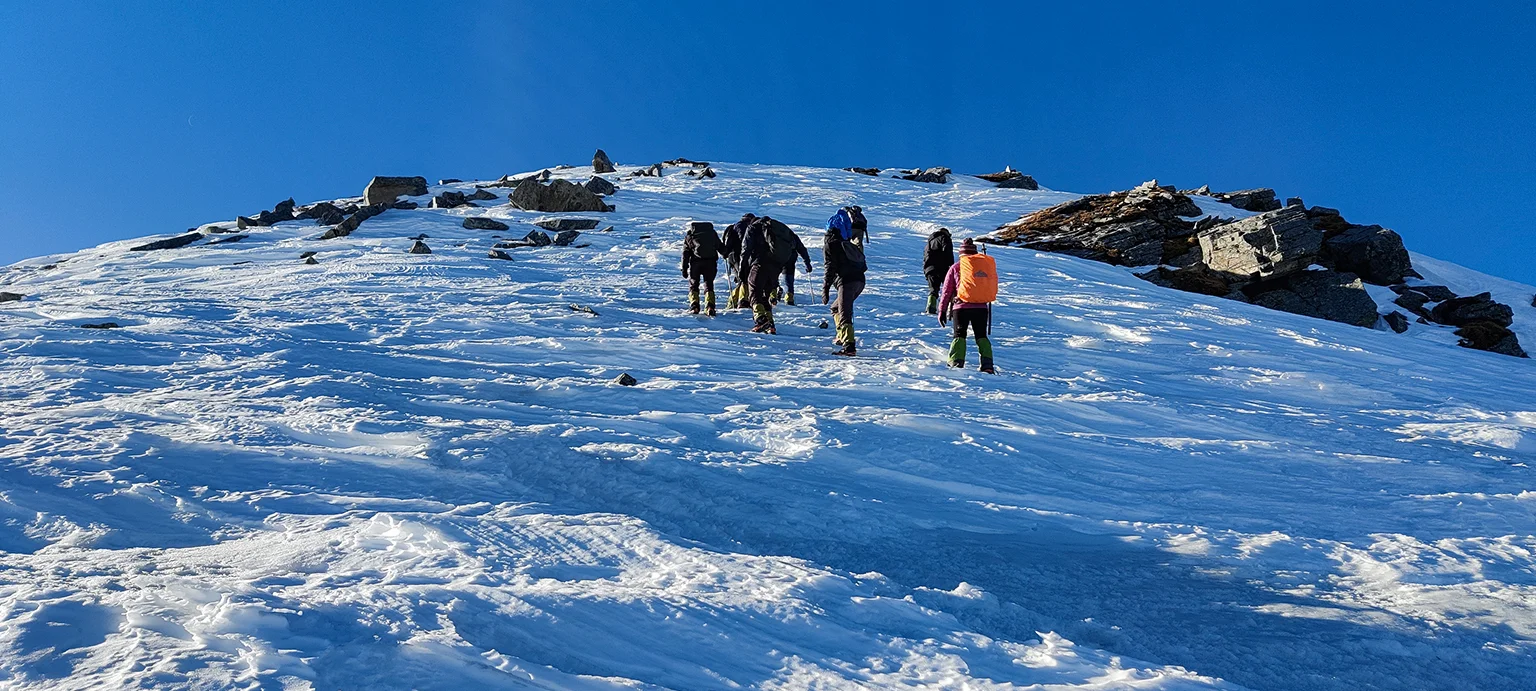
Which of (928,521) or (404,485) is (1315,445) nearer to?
(928,521)

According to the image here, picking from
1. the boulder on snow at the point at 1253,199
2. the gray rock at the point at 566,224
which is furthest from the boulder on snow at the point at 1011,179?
the gray rock at the point at 566,224

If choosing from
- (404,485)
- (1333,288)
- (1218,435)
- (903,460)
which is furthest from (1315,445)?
(1333,288)

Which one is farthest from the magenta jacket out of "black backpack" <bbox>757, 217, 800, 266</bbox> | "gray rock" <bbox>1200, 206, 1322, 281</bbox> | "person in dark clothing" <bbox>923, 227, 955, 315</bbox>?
"gray rock" <bbox>1200, 206, 1322, 281</bbox>

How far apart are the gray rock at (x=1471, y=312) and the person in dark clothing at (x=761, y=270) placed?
2338 cm

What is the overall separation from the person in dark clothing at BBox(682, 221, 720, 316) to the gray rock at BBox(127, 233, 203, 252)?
57.6ft

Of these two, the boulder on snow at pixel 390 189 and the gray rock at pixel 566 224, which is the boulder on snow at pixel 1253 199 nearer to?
the gray rock at pixel 566 224

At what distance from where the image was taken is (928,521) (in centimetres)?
453

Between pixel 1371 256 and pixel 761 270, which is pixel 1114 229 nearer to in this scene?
pixel 1371 256

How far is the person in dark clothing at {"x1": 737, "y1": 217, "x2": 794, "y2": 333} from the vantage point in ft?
37.9

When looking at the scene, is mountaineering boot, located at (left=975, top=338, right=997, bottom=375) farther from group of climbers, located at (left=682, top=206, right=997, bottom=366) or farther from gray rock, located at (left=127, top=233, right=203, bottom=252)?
gray rock, located at (left=127, top=233, right=203, bottom=252)

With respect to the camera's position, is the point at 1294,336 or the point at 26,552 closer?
the point at 26,552

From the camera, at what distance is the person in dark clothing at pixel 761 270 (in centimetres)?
1155

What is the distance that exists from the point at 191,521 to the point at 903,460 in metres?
4.23

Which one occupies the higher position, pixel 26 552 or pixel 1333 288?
pixel 1333 288
